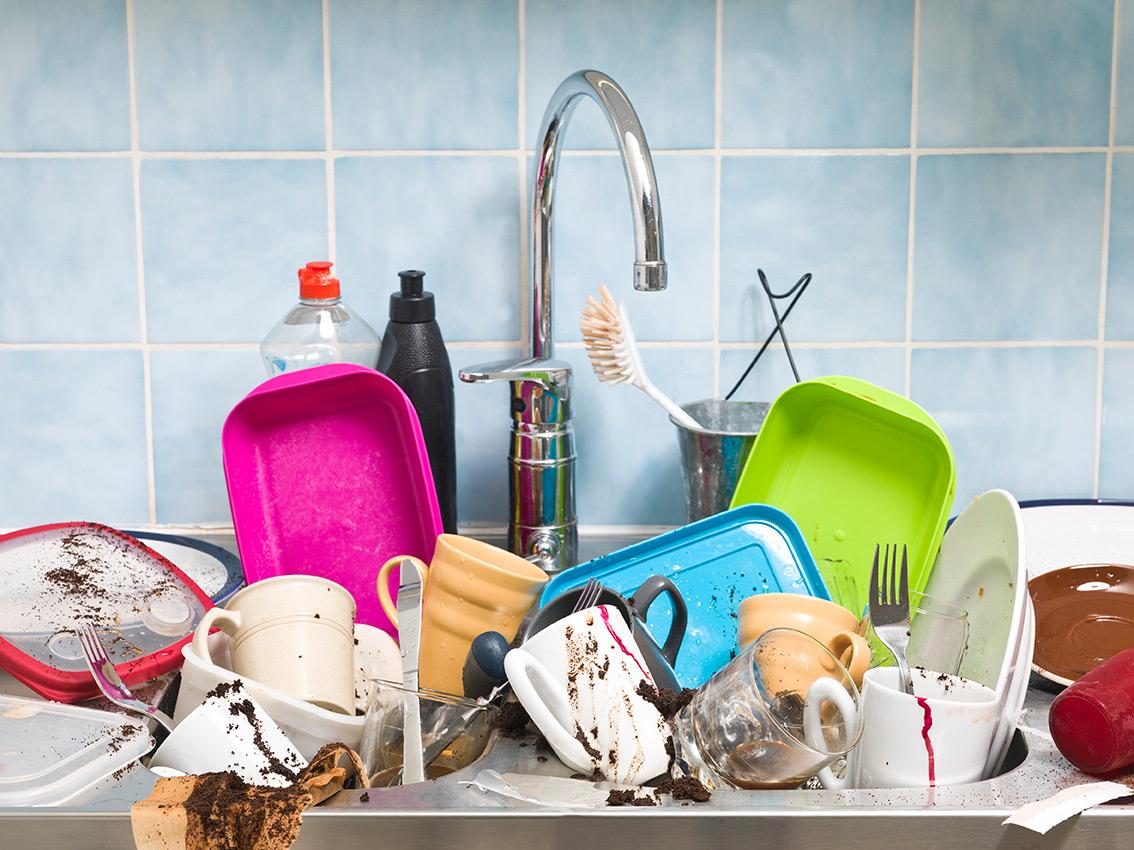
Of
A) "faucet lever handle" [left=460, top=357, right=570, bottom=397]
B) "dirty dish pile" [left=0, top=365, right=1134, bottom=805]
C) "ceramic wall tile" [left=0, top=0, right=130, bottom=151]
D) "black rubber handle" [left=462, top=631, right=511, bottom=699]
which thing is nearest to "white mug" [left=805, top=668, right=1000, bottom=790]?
"dirty dish pile" [left=0, top=365, right=1134, bottom=805]

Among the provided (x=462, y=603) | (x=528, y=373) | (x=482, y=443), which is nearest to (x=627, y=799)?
(x=462, y=603)

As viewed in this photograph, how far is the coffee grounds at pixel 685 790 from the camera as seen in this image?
2.22 ft

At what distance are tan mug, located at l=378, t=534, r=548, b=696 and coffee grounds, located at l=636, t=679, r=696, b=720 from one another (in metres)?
0.15

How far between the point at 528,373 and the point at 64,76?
0.54 metres

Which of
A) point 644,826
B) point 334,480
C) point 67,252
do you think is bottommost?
point 644,826

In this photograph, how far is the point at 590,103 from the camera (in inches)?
43.4

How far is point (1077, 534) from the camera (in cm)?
108

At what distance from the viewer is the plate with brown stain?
0.87 metres

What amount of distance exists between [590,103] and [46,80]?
52cm

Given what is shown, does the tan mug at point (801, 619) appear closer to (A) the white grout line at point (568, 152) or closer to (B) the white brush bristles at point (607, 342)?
(B) the white brush bristles at point (607, 342)

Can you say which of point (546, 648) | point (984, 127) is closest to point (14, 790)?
point (546, 648)

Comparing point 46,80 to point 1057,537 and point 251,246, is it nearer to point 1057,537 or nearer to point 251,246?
point 251,246

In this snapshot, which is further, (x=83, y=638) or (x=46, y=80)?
(x=46, y=80)

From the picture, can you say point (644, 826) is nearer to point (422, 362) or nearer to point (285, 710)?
point (285, 710)
